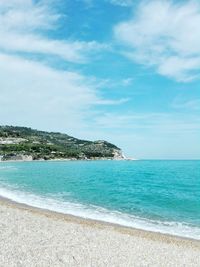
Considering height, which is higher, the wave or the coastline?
A: the coastline

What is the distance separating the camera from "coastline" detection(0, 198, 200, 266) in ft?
45.2

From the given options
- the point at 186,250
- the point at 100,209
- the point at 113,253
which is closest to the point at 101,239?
the point at 113,253

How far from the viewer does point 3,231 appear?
57.2 ft

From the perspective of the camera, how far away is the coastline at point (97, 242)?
45.2ft

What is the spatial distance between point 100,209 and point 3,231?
1408 cm

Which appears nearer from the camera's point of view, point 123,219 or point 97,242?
point 97,242

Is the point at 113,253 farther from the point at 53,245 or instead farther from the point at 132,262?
the point at 53,245

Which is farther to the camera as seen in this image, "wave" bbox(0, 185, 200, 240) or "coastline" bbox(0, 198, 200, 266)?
"wave" bbox(0, 185, 200, 240)

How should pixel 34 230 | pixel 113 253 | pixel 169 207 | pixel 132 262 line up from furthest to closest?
pixel 169 207 < pixel 34 230 < pixel 113 253 < pixel 132 262

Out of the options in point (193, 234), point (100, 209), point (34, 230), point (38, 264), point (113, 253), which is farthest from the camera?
point (100, 209)

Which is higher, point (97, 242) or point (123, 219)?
point (97, 242)

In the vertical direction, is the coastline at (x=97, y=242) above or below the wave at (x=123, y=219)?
above

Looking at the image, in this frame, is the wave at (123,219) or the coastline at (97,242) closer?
the coastline at (97,242)

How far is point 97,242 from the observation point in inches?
656
